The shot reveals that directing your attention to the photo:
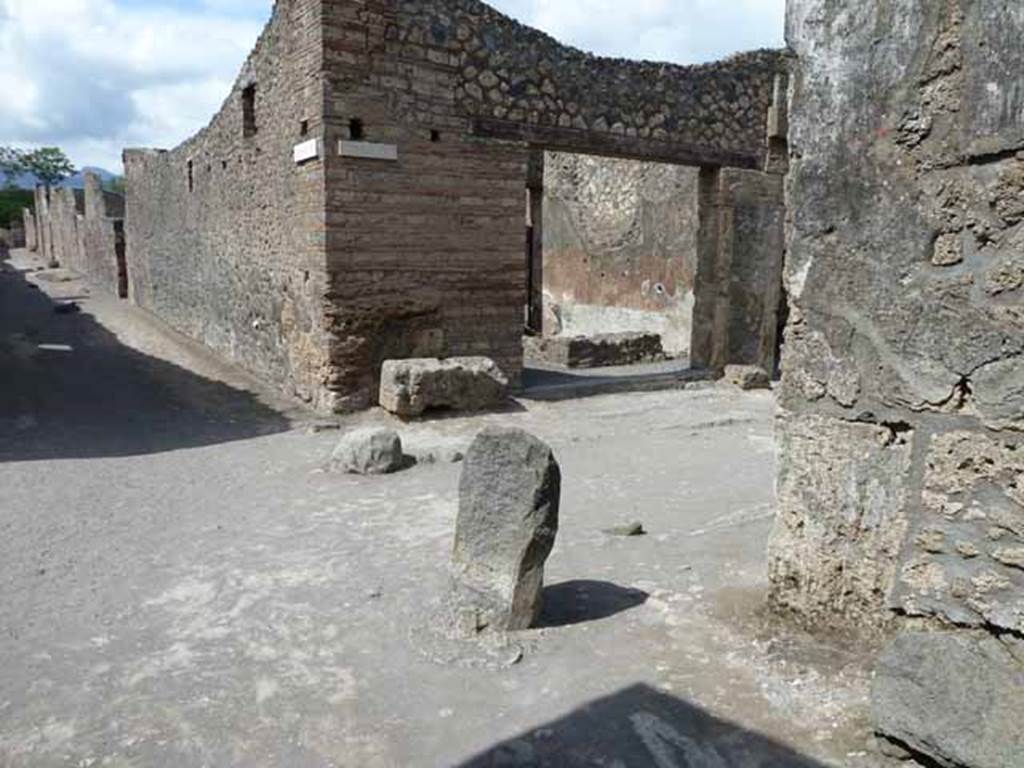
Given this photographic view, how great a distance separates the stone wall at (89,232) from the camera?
19.5 meters

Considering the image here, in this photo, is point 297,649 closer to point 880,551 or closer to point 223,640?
point 223,640

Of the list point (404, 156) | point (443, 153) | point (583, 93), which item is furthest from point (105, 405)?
point (583, 93)

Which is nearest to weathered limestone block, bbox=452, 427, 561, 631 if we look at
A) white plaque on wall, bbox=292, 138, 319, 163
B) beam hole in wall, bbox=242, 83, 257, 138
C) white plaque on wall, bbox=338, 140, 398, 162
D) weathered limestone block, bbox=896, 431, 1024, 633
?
weathered limestone block, bbox=896, 431, 1024, 633

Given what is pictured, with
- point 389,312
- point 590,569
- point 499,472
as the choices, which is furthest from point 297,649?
point 389,312

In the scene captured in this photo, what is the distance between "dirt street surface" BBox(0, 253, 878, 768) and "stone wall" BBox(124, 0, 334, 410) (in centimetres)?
190

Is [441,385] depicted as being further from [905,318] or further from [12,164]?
[12,164]

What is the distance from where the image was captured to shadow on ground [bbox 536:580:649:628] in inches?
134

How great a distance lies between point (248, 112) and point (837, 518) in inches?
332

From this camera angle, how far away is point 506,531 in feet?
10.9

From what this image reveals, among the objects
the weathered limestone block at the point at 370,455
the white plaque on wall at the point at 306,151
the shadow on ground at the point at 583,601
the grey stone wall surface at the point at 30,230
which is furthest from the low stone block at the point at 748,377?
the grey stone wall surface at the point at 30,230

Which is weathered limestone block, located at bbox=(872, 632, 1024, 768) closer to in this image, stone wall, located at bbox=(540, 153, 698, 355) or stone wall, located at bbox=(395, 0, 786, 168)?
stone wall, located at bbox=(395, 0, 786, 168)

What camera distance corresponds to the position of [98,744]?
104 inches

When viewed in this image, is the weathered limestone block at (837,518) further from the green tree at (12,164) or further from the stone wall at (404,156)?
the green tree at (12,164)

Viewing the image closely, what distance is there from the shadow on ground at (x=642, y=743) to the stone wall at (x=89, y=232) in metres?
19.3
